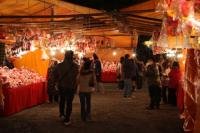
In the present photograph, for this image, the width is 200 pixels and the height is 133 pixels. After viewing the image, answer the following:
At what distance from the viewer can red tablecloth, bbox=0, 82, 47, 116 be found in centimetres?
1185

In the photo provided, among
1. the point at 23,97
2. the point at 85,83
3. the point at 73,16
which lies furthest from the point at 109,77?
the point at 85,83

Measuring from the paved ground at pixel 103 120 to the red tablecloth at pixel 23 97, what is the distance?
26cm

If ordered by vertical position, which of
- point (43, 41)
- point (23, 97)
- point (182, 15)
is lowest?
point (23, 97)

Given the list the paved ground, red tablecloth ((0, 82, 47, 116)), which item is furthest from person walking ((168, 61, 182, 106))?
red tablecloth ((0, 82, 47, 116))

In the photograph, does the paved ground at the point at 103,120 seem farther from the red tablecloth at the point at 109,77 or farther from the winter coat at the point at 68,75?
the red tablecloth at the point at 109,77

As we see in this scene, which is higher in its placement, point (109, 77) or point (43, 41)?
point (43, 41)

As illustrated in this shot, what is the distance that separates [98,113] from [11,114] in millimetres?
2903

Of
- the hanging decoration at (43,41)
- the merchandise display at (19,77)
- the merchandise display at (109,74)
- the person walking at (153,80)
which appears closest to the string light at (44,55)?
the hanging decoration at (43,41)

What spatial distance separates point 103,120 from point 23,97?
11.5 feet

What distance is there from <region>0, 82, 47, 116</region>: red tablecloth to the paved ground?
0.86 feet

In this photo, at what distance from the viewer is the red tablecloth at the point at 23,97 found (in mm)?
11852

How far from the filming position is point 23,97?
43.0 ft

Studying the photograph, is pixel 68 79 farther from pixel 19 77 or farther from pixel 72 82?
pixel 19 77

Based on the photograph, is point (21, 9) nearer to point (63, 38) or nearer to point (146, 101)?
point (63, 38)
